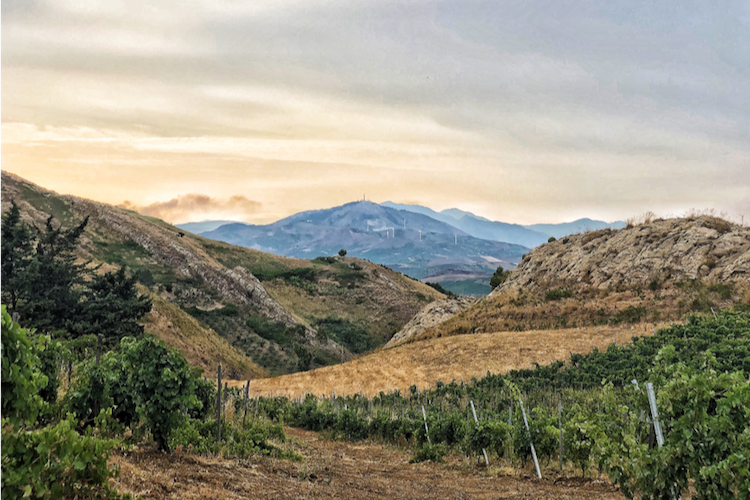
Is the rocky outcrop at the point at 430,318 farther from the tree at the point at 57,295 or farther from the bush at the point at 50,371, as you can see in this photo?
the bush at the point at 50,371

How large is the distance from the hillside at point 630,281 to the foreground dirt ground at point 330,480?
81.7 ft

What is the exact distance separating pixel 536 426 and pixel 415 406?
9887mm

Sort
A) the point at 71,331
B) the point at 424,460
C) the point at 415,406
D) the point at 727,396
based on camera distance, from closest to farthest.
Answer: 1. the point at 727,396
2. the point at 424,460
3. the point at 415,406
4. the point at 71,331

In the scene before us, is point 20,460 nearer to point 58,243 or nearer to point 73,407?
point 73,407

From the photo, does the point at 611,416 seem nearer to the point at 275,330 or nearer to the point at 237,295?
the point at 275,330

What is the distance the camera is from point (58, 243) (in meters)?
37.3

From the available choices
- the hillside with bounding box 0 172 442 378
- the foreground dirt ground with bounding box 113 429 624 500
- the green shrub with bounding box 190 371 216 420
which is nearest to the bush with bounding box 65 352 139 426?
the foreground dirt ground with bounding box 113 429 624 500

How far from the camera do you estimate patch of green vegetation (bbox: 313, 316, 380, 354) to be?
6488cm

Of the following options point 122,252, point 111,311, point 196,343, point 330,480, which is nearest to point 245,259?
point 122,252

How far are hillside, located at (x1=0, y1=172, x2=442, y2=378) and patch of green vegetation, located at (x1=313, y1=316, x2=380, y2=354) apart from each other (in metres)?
0.14

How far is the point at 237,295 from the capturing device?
6475 centimetres

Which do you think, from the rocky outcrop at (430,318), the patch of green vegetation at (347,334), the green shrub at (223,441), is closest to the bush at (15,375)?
the green shrub at (223,441)

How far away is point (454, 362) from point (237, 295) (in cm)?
3931

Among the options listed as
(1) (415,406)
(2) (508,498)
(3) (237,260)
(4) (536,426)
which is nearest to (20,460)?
(2) (508,498)
